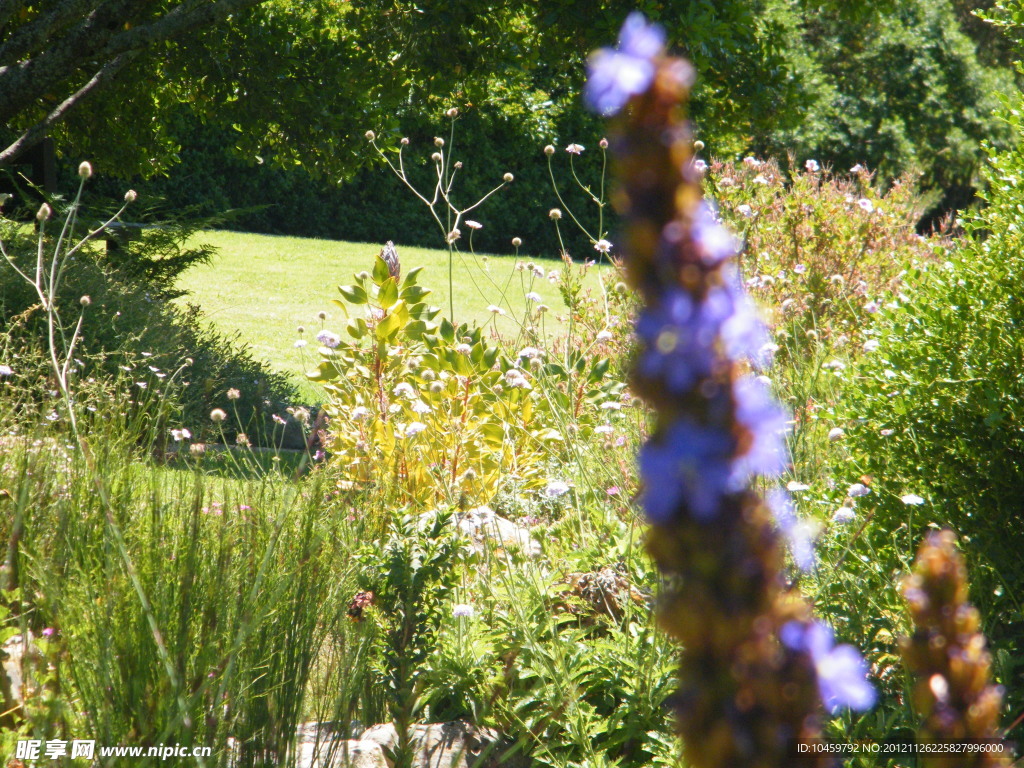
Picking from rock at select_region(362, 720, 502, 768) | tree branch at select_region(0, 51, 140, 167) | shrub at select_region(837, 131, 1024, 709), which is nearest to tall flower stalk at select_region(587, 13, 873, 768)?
rock at select_region(362, 720, 502, 768)

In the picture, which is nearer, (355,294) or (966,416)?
(966,416)

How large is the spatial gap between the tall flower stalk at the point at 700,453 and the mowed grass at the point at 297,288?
7318 millimetres

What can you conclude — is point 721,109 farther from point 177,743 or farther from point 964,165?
point 964,165

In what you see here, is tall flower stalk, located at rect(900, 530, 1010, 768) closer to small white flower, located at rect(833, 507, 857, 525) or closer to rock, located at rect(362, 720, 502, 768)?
rock, located at rect(362, 720, 502, 768)

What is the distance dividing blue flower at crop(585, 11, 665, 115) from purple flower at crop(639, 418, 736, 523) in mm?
205

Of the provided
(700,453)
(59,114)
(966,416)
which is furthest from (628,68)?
(59,114)

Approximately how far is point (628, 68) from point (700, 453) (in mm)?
239

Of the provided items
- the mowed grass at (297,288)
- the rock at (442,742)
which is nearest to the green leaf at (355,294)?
the rock at (442,742)

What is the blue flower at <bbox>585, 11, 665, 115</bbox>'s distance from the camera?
52 cm

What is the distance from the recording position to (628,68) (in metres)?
0.52

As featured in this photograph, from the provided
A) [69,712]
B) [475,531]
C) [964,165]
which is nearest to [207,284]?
[475,531]

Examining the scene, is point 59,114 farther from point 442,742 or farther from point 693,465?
point 693,465

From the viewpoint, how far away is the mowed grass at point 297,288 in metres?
9.55

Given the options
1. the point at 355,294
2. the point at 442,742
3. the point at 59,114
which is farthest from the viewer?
the point at 59,114
